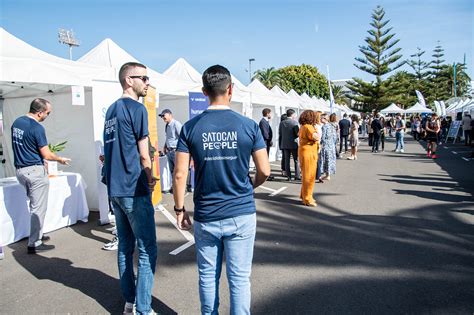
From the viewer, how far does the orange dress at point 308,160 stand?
6.77 m

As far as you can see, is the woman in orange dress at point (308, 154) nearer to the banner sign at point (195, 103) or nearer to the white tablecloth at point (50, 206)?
the banner sign at point (195, 103)

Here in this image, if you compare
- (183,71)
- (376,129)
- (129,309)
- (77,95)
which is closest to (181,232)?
(129,309)

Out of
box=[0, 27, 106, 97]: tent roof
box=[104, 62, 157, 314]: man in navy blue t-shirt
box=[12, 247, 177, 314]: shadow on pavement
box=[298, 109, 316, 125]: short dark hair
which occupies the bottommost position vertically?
box=[12, 247, 177, 314]: shadow on pavement

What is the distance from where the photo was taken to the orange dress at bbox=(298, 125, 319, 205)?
6770 millimetres

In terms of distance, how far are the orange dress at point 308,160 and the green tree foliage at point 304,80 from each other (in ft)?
170

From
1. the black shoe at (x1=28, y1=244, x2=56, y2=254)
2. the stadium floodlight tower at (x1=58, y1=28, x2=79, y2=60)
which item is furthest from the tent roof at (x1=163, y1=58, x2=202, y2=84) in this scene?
the stadium floodlight tower at (x1=58, y1=28, x2=79, y2=60)

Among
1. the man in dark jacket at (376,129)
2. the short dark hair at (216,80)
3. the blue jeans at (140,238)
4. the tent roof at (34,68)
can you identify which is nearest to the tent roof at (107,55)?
Result: the tent roof at (34,68)

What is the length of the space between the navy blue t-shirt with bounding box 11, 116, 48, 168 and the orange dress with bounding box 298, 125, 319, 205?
4400mm

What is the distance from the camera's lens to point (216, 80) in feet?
7.15

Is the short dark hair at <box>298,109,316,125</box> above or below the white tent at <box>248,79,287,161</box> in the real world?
below

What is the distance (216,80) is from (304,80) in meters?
60.6

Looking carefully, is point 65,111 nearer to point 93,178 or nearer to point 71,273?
point 93,178

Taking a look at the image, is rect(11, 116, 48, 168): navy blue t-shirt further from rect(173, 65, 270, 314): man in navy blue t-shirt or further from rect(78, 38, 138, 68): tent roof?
rect(78, 38, 138, 68): tent roof

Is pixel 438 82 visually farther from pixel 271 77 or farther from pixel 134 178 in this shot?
pixel 134 178
